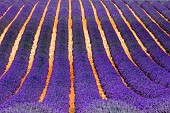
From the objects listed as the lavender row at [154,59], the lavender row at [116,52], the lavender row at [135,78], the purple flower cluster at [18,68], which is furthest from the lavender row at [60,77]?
the lavender row at [154,59]

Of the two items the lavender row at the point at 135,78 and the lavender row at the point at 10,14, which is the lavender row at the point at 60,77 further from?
the lavender row at the point at 10,14

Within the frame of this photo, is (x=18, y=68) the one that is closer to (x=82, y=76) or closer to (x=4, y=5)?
(x=82, y=76)

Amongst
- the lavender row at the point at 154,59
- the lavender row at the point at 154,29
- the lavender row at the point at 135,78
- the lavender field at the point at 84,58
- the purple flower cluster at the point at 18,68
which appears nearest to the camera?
the lavender field at the point at 84,58

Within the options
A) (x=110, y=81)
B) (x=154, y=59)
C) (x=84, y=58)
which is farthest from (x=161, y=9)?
(x=110, y=81)

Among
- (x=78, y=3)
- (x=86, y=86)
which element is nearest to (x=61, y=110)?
(x=86, y=86)

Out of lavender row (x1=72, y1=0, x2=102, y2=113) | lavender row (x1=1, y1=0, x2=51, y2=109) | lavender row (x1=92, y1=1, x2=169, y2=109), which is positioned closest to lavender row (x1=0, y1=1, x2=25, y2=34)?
lavender row (x1=72, y1=0, x2=102, y2=113)

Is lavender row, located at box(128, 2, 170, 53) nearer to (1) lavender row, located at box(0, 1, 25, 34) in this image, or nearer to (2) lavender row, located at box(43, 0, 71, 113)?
(2) lavender row, located at box(43, 0, 71, 113)
